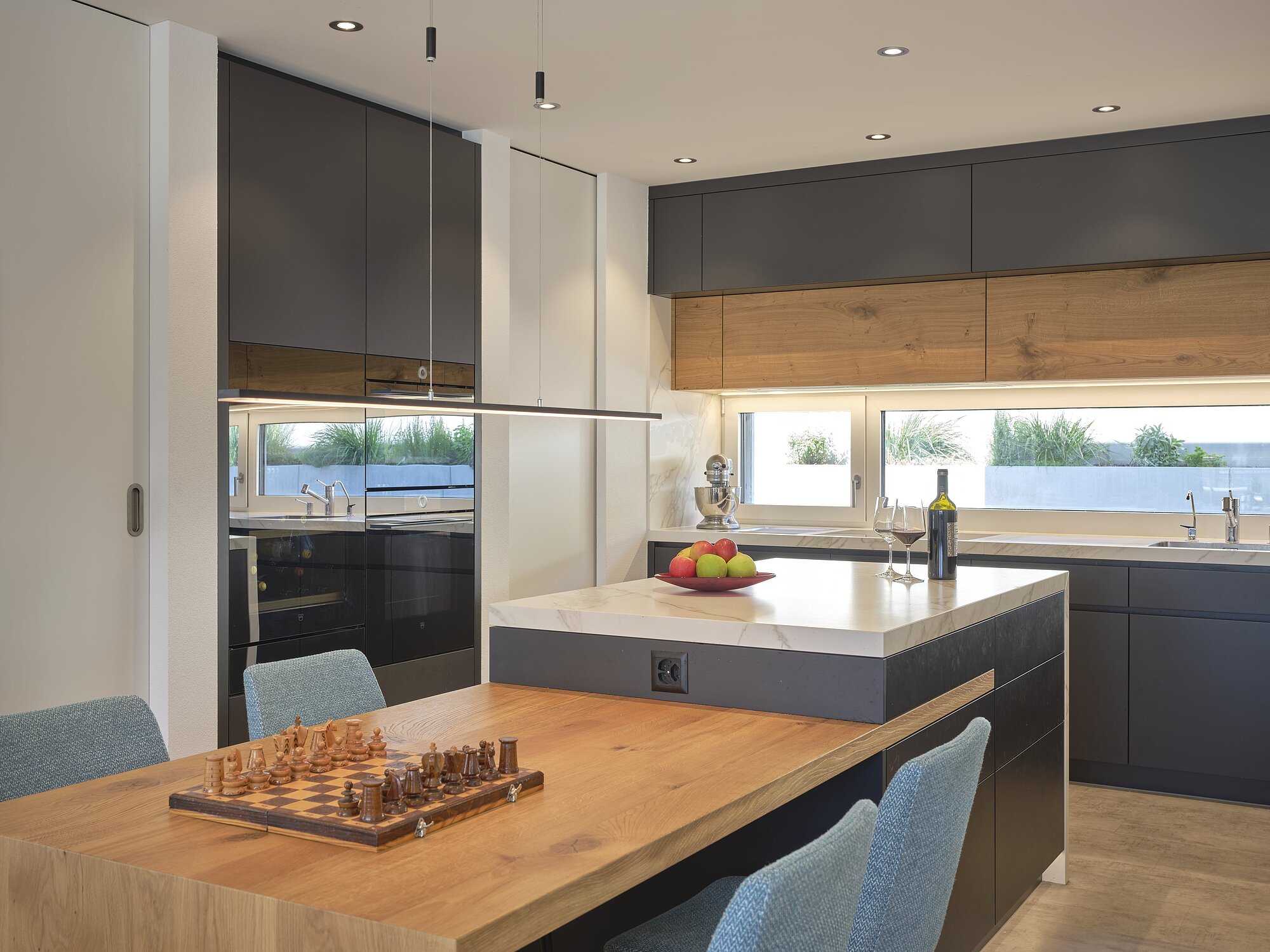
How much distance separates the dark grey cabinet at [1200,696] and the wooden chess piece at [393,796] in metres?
3.60

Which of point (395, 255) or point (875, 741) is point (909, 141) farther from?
point (875, 741)

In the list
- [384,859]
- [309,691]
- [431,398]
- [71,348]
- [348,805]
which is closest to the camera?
[384,859]

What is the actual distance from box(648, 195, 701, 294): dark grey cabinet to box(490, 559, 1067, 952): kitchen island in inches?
98.6

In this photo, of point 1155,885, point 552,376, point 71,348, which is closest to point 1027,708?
point 1155,885

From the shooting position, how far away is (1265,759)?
4.23 metres

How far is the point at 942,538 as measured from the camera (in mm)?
3240

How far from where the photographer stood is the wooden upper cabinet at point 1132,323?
4.52m

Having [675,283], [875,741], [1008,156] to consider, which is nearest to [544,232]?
[675,283]

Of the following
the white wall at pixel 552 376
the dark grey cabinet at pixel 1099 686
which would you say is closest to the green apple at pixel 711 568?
the white wall at pixel 552 376

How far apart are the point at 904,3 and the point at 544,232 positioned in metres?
2.11

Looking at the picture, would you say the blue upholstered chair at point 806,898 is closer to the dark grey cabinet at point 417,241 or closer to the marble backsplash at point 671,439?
the dark grey cabinet at point 417,241

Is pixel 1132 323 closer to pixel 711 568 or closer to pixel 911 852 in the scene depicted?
pixel 711 568

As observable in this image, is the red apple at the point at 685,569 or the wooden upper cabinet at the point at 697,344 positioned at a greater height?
the wooden upper cabinet at the point at 697,344

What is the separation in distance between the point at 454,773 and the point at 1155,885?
2657mm
